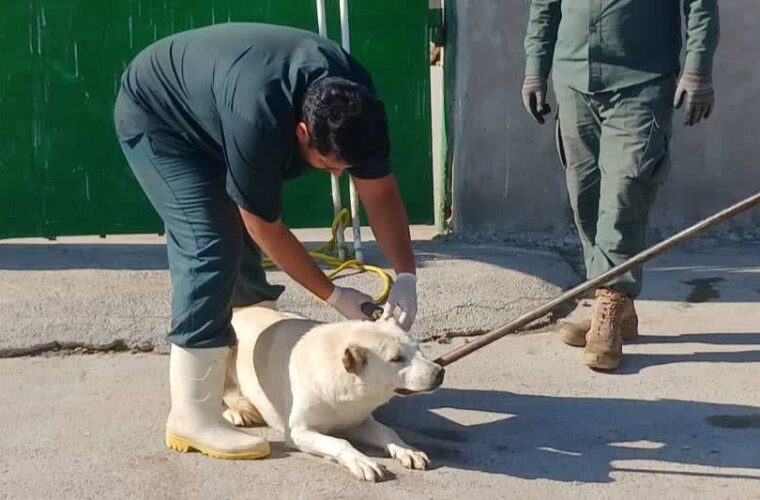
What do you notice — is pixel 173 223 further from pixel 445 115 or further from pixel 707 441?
pixel 445 115

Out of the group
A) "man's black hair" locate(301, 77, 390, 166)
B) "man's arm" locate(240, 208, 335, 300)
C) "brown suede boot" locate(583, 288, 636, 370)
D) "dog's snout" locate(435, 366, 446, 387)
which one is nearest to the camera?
"man's black hair" locate(301, 77, 390, 166)

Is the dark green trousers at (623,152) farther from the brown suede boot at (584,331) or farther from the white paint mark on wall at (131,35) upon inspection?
the white paint mark on wall at (131,35)

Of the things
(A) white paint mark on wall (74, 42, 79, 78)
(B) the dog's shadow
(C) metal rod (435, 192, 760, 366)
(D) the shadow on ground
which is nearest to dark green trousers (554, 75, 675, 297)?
(B) the dog's shadow

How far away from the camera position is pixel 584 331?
17.2 feet

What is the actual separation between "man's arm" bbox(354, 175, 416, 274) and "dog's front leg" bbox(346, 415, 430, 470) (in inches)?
20.5

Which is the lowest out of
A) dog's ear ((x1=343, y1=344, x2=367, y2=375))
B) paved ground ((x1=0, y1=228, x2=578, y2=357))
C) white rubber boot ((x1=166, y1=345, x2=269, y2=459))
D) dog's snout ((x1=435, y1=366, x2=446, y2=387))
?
paved ground ((x1=0, y1=228, x2=578, y2=357))

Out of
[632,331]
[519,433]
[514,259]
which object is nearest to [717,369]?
[632,331]

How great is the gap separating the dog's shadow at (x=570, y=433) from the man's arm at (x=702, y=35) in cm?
129

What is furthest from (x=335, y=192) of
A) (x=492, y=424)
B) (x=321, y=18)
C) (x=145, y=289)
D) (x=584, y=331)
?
(x=492, y=424)

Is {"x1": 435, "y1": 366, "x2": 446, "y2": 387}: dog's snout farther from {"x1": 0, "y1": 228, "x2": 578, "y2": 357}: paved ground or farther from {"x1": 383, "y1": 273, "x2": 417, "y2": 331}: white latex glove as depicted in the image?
{"x1": 0, "y1": 228, "x2": 578, "y2": 357}: paved ground

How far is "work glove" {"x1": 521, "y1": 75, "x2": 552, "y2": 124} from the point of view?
531 centimetres

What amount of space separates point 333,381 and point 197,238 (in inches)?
24.6

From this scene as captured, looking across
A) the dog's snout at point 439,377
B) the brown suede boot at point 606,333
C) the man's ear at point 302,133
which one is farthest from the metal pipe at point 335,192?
the man's ear at point 302,133

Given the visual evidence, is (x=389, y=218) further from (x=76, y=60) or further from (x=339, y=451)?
(x=76, y=60)
